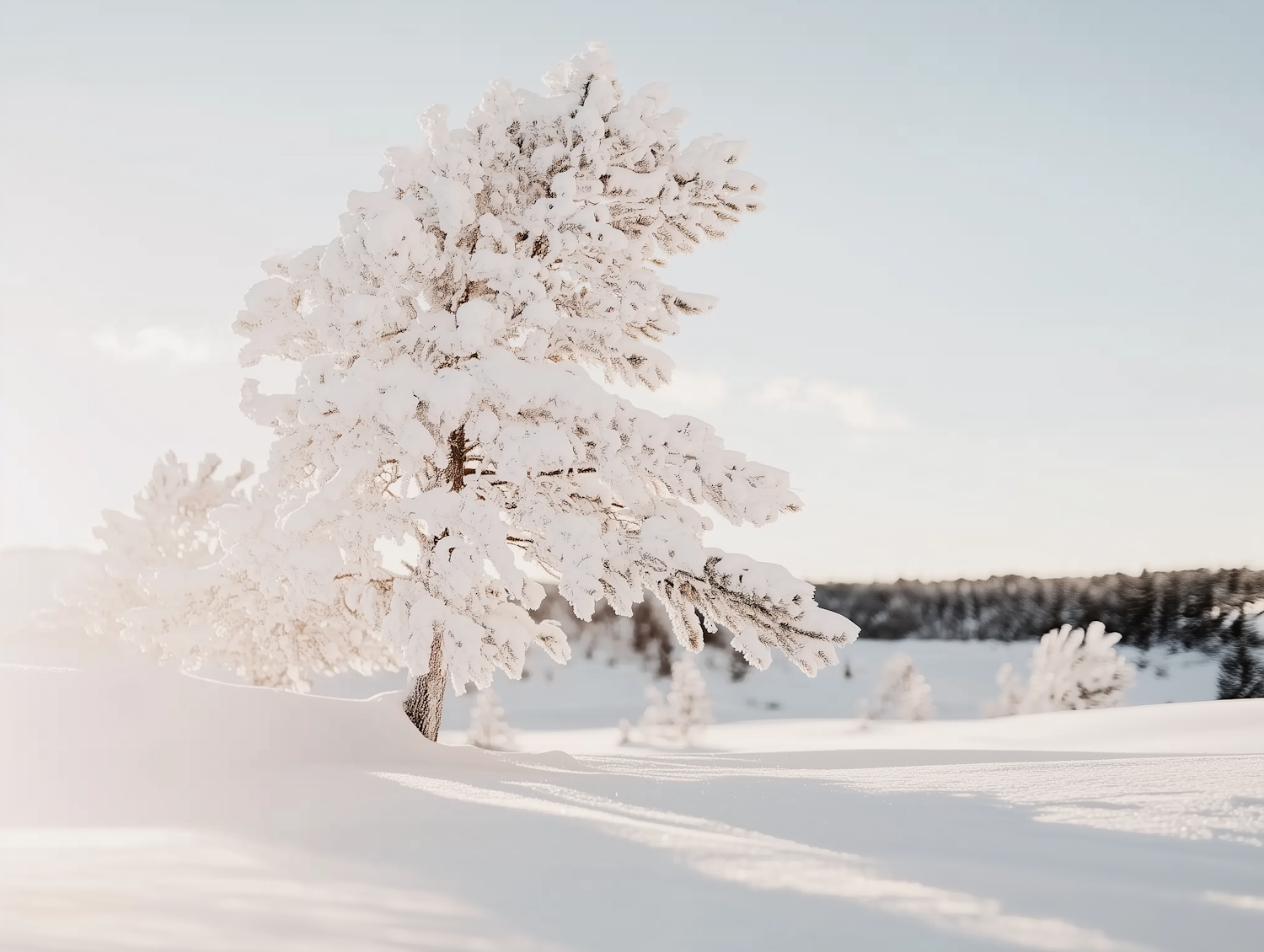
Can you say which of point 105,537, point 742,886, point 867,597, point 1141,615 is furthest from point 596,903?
point 867,597

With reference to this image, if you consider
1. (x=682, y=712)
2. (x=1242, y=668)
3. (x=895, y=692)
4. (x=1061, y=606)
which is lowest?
(x=682, y=712)

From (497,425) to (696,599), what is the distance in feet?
7.70

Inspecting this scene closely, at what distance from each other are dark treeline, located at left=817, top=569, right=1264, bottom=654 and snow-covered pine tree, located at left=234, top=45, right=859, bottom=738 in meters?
48.3

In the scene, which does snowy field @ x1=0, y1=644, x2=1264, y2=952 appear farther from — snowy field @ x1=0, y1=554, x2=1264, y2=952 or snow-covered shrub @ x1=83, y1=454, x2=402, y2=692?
snow-covered shrub @ x1=83, y1=454, x2=402, y2=692

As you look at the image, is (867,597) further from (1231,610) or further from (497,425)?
(497,425)

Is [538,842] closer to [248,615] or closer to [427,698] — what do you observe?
[427,698]

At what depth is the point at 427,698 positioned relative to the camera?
7320 mm

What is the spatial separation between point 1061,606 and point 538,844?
61.7 metres

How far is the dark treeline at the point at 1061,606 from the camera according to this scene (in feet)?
148

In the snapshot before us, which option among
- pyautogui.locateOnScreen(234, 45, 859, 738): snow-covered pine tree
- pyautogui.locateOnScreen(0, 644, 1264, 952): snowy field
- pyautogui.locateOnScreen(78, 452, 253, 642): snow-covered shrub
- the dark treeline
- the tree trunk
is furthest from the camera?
the dark treeline

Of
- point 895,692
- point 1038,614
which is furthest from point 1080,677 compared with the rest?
point 1038,614

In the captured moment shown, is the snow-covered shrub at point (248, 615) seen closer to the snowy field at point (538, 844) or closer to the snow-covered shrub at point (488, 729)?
the snowy field at point (538, 844)

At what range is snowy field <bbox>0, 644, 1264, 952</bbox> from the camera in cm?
206

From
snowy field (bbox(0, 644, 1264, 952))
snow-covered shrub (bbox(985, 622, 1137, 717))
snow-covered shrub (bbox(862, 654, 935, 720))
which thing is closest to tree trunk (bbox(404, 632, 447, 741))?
snowy field (bbox(0, 644, 1264, 952))
